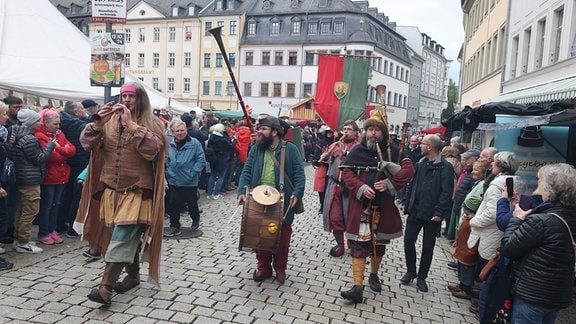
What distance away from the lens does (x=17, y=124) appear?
20.0 ft

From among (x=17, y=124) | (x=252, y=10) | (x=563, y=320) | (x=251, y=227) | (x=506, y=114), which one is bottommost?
(x=563, y=320)

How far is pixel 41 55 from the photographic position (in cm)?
1014

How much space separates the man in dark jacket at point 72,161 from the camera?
Answer: 6484 mm

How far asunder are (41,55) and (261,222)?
781 centimetres

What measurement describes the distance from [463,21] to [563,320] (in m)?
37.1

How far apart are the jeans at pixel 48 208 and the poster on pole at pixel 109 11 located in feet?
9.14

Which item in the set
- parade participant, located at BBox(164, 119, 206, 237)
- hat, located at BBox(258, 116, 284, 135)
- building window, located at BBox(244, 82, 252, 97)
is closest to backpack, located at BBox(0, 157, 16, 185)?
parade participant, located at BBox(164, 119, 206, 237)

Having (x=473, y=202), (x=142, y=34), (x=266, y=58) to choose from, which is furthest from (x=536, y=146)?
(x=142, y=34)

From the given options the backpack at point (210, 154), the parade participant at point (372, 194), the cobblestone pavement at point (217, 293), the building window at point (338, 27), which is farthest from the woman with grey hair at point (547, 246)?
the building window at point (338, 27)

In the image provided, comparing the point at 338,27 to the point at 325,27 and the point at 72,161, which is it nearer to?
the point at 325,27

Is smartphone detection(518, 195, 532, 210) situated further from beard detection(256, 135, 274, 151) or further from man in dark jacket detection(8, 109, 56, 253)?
man in dark jacket detection(8, 109, 56, 253)

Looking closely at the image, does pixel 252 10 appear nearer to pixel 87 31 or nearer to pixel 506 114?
pixel 87 31

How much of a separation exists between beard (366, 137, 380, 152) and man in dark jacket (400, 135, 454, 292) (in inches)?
30.8

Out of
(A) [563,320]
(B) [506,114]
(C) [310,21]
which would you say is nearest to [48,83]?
(B) [506,114]
